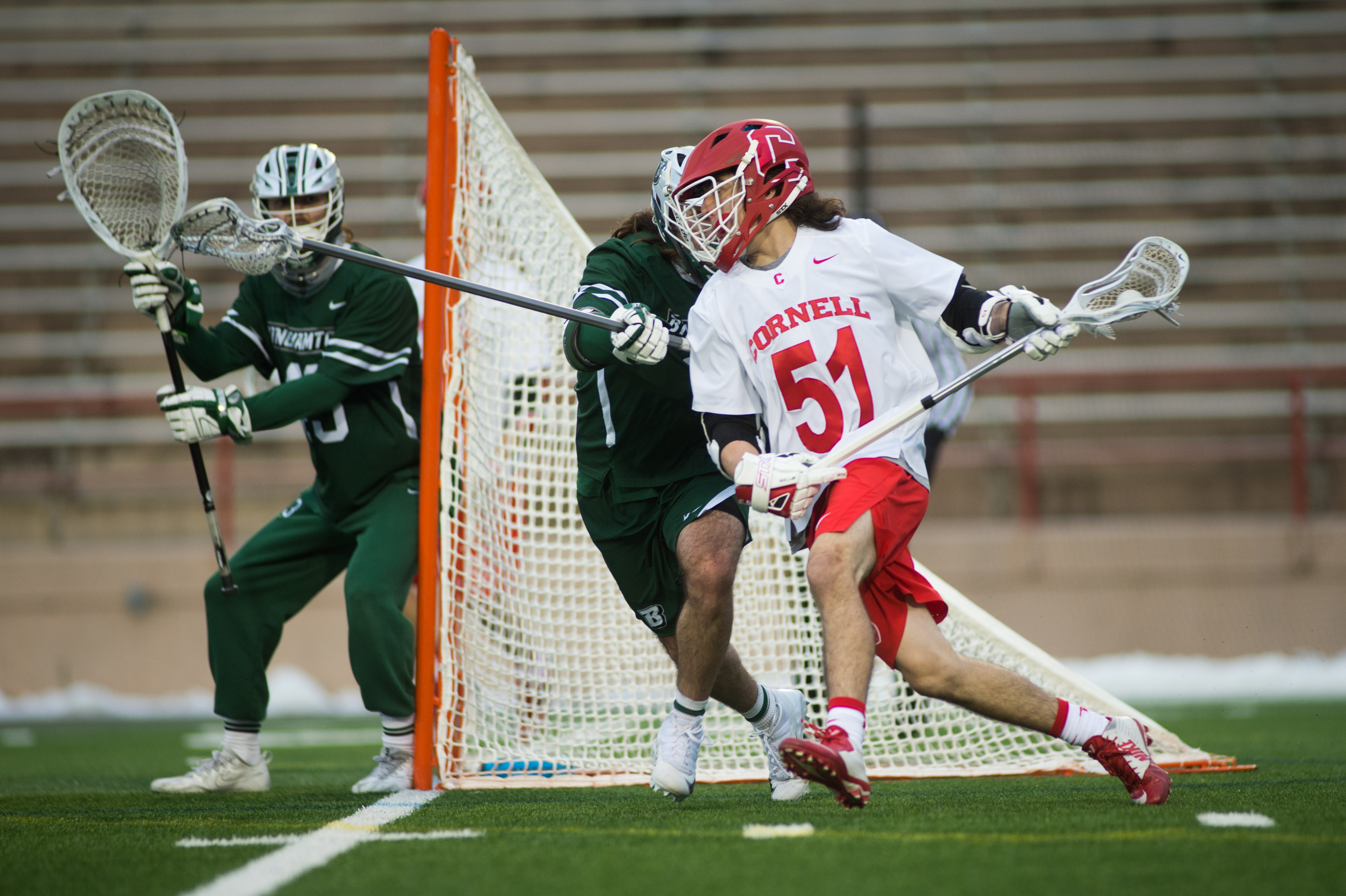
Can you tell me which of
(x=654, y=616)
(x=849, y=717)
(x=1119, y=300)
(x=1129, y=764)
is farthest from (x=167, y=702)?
(x=1119, y=300)

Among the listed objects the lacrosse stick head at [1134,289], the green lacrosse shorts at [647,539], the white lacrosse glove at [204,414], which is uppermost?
the lacrosse stick head at [1134,289]

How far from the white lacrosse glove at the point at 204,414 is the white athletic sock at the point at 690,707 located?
1.33m

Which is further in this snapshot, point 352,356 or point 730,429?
point 352,356

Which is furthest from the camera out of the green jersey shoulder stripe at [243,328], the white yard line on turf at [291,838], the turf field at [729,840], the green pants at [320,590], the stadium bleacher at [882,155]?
the stadium bleacher at [882,155]

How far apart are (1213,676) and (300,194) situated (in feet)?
18.0

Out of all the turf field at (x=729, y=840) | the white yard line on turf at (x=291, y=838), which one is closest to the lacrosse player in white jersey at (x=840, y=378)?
Result: the turf field at (x=729, y=840)

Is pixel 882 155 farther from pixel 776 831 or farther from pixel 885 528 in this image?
pixel 776 831

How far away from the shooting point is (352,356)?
11.8 feet

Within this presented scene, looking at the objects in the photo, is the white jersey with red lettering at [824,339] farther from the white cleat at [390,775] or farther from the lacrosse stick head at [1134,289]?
the white cleat at [390,775]

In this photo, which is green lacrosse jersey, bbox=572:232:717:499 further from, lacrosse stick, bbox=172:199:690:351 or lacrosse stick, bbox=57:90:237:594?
lacrosse stick, bbox=57:90:237:594

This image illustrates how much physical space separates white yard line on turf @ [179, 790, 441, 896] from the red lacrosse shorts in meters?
1.02

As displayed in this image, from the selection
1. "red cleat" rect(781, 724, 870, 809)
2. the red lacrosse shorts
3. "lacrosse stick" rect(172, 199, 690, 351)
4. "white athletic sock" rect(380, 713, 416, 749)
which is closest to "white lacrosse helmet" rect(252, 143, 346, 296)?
"lacrosse stick" rect(172, 199, 690, 351)

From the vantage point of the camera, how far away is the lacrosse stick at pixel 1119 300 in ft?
9.13

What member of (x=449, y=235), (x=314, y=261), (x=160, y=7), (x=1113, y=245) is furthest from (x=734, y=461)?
(x=160, y=7)
